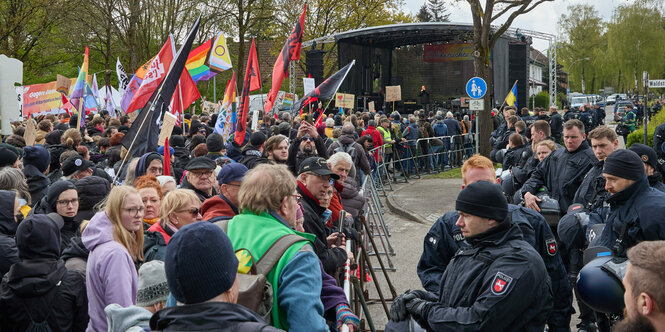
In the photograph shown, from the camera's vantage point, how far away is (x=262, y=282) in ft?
9.12

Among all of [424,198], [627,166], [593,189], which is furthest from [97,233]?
[424,198]

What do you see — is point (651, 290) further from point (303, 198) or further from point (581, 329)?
point (581, 329)

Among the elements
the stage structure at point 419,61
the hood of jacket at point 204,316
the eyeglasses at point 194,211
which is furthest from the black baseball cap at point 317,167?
the stage structure at point 419,61

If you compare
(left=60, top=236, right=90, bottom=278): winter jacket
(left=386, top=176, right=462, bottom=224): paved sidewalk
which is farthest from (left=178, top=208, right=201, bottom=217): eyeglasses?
(left=386, top=176, right=462, bottom=224): paved sidewalk

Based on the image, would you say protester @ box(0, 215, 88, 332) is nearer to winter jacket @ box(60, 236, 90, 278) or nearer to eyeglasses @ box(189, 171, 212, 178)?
winter jacket @ box(60, 236, 90, 278)

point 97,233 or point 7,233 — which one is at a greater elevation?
point 97,233

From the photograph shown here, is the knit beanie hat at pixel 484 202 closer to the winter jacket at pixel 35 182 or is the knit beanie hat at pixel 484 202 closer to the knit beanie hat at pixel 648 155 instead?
the knit beanie hat at pixel 648 155

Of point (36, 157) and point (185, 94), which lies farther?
point (185, 94)

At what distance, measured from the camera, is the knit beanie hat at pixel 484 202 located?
140 inches

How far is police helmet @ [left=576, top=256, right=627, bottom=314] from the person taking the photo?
12.0ft

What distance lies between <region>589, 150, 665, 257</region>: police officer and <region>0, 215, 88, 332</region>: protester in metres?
3.76

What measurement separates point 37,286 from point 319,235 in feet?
6.11

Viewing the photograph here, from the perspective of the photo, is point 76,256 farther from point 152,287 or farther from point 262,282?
point 262,282

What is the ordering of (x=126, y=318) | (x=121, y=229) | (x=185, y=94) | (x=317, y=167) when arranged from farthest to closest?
(x=185, y=94)
(x=317, y=167)
(x=121, y=229)
(x=126, y=318)
